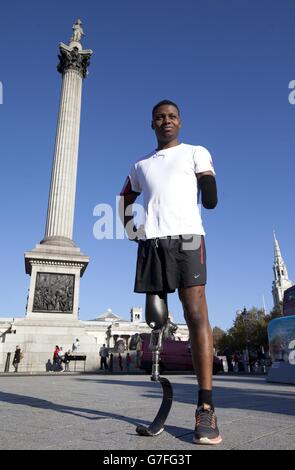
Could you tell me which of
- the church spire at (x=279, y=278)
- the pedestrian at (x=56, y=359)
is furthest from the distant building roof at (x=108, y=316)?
the pedestrian at (x=56, y=359)

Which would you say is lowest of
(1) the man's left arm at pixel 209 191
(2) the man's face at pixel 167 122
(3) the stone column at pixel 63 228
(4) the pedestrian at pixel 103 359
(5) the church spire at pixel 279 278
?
(4) the pedestrian at pixel 103 359

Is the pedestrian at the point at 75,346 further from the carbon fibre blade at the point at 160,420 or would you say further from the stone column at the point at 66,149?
the carbon fibre blade at the point at 160,420

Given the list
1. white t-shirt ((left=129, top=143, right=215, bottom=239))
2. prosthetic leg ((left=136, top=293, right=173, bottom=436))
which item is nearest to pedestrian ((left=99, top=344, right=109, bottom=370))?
prosthetic leg ((left=136, top=293, right=173, bottom=436))

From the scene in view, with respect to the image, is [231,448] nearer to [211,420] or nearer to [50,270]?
[211,420]

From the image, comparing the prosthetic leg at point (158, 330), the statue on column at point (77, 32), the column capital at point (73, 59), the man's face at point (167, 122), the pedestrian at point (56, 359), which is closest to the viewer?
the prosthetic leg at point (158, 330)

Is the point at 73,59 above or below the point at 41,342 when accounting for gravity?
above

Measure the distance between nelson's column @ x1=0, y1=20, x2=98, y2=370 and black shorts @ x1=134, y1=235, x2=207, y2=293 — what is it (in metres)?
→ 18.8

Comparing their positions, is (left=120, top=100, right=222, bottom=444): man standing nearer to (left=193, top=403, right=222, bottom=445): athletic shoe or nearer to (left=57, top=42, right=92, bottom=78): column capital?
(left=193, top=403, right=222, bottom=445): athletic shoe

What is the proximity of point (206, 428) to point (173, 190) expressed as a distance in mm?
1716

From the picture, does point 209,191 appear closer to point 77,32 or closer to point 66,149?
point 66,149

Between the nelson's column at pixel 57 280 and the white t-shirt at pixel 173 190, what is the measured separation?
61.7ft

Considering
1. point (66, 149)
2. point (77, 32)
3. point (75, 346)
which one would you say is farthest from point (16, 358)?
point (77, 32)

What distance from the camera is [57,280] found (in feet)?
70.1

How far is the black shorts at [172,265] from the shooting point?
8.98 ft
